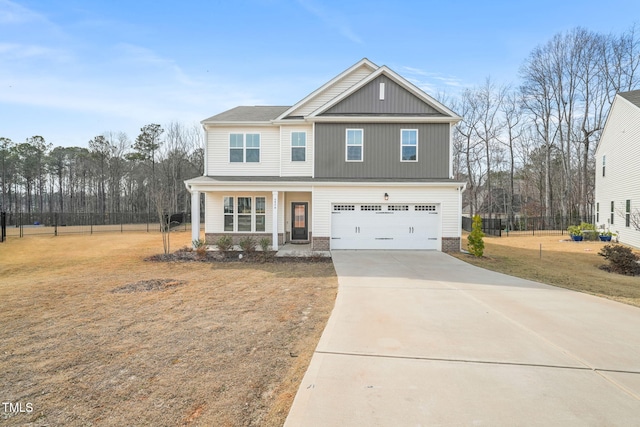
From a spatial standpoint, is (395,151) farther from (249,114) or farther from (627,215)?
(627,215)

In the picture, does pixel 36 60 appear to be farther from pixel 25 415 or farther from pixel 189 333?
pixel 25 415

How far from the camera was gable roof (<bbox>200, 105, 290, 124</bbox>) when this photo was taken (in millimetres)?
15977

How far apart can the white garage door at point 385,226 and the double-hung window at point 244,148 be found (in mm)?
4912

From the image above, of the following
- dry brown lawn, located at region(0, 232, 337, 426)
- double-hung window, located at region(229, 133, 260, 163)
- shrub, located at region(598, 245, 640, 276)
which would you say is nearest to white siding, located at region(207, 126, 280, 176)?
double-hung window, located at region(229, 133, 260, 163)

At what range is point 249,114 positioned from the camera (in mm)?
17031

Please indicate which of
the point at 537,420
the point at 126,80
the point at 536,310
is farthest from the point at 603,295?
the point at 126,80

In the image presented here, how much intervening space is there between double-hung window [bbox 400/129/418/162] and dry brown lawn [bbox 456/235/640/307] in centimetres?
496

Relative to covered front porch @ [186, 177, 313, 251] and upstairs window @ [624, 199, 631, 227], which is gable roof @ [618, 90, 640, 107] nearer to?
upstairs window @ [624, 199, 631, 227]

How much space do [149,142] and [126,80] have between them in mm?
30741

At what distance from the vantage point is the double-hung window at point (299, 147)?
15.8 metres

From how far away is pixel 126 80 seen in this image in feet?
49.9

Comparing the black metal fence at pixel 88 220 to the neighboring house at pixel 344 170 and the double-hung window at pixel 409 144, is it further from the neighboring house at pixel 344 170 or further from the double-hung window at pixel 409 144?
the double-hung window at pixel 409 144

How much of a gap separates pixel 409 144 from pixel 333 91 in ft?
15.7

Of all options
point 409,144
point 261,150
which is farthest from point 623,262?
point 261,150
